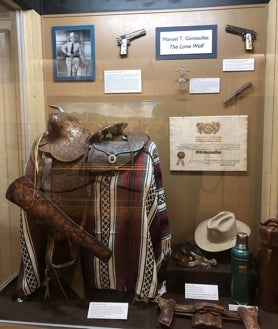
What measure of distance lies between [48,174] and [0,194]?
17.9 inches

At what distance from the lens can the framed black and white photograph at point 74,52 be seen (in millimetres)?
1862

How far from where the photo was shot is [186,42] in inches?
71.1

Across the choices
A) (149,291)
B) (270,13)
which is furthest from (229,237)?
(270,13)

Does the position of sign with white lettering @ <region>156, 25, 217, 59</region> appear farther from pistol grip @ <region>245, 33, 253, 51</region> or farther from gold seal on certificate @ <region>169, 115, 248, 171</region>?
gold seal on certificate @ <region>169, 115, 248, 171</region>

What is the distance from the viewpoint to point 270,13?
5.56ft

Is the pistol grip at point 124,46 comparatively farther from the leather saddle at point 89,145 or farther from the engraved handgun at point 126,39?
the leather saddle at point 89,145

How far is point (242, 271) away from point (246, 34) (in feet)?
4.04

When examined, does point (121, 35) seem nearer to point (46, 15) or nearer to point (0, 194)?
point (46, 15)

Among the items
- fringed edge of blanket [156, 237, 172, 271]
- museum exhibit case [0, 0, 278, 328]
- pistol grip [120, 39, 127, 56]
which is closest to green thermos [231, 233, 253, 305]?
museum exhibit case [0, 0, 278, 328]

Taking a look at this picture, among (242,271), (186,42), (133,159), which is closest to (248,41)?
(186,42)

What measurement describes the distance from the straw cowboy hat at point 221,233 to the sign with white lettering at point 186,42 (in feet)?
2.95

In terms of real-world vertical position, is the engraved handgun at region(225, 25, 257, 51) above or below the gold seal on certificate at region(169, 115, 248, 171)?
above

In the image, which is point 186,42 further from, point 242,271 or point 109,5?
point 242,271

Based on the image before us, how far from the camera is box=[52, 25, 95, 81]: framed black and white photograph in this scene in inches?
73.3
